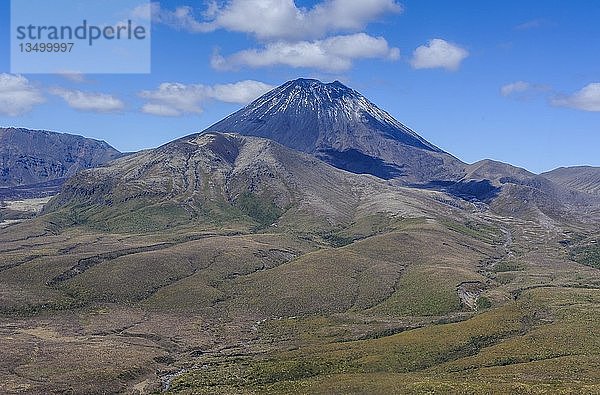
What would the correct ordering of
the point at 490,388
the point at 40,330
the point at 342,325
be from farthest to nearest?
1. the point at 342,325
2. the point at 40,330
3. the point at 490,388

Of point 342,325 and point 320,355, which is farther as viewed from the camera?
point 342,325

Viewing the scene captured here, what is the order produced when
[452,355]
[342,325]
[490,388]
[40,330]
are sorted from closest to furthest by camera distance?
[490,388]
[452,355]
[40,330]
[342,325]

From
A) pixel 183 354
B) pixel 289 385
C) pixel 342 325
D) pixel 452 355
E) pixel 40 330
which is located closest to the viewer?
pixel 289 385

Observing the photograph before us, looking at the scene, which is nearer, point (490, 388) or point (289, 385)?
point (490, 388)

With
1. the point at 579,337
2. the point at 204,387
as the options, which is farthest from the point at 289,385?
the point at 579,337

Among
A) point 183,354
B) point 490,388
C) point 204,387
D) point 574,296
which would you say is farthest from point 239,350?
point 574,296

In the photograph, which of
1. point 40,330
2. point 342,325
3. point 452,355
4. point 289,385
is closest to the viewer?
point 289,385

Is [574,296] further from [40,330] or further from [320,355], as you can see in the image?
[40,330]

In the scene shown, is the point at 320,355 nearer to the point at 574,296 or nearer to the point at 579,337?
the point at 579,337

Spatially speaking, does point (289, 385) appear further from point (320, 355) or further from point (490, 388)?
point (490, 388)
